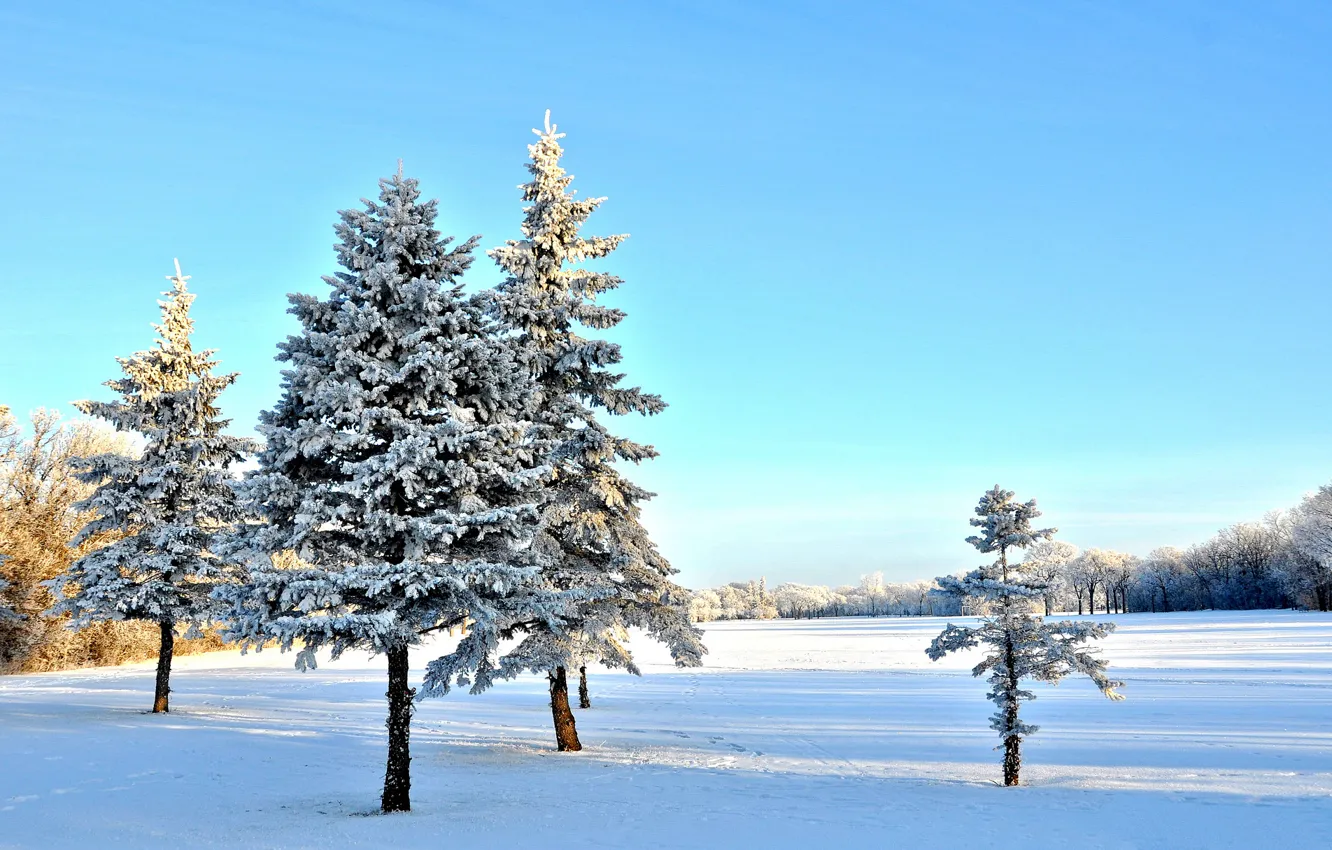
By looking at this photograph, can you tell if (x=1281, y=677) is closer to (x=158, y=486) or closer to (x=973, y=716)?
(x=973, y=716)

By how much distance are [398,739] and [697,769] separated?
6.17m

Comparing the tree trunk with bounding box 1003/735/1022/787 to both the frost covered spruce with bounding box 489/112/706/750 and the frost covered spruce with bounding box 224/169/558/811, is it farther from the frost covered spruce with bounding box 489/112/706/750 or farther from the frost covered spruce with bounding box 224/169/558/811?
the frost covered spruce with bounding box 224/169/558/811

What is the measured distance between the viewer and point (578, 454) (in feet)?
57.6

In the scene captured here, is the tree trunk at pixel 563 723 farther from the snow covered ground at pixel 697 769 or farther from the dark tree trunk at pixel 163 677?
the dark tree trunk at pixel 163 677

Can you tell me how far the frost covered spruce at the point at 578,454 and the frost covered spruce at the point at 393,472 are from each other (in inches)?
106

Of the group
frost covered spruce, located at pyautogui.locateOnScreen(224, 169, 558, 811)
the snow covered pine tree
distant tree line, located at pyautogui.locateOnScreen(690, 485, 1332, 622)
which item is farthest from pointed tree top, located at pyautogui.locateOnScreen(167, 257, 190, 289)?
distant tree line, located at pyautogui.locateOnScreen(690, 485, 1332, 622)

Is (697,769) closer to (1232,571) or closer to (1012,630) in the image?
(1012,630)

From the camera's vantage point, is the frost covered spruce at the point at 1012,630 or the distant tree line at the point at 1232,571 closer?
the frost covered spruce at the point at 1012,630

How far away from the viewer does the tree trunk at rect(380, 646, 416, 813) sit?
12.9 metres

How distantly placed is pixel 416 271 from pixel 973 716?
19983 millimetres

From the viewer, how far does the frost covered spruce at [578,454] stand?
1728 centimetres

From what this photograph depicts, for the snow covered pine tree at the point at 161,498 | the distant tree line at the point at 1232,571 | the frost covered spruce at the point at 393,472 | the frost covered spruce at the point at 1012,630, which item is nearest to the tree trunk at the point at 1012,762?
the frost covered spruce at the point at 1012,630

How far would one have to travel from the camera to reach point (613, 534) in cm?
1806

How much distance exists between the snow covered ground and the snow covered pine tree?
3365 mm
